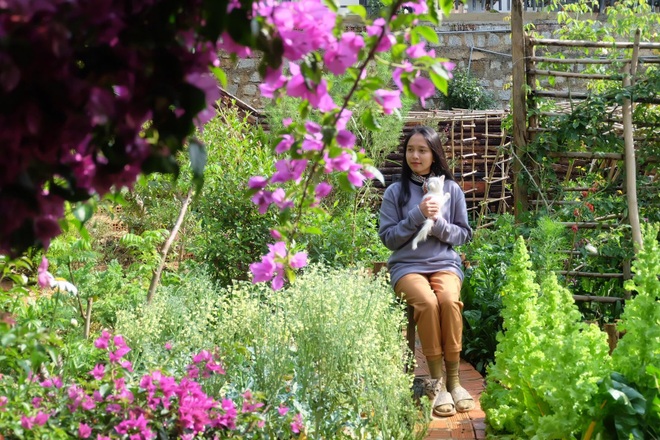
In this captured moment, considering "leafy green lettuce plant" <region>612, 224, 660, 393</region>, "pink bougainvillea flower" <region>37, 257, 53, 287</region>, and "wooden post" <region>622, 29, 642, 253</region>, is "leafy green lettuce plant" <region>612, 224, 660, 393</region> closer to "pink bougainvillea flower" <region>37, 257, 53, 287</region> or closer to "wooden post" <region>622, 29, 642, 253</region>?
"pink bougainvillea flower" <region>37, 257, 53, 287</region>

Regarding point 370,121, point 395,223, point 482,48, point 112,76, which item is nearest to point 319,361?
point 395,223

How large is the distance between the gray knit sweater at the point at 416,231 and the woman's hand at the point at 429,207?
2cm

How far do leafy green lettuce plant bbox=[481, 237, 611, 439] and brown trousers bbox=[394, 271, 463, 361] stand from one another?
0.33 m

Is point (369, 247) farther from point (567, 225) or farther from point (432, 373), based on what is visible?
point (432, 373)

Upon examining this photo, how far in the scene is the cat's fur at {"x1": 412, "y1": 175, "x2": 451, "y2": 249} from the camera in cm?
386

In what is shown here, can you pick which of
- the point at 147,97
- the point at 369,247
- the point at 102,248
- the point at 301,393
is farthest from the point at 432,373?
the point at 102,248

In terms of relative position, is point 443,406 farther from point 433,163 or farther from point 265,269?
point 265,269

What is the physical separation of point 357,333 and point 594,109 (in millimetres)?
2735

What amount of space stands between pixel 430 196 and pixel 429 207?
8cm

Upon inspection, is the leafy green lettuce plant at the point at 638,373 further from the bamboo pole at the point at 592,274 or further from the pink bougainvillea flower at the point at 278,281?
the bamboo pole at the point at 592,274

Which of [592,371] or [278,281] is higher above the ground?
[278,281]

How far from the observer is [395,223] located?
13.3ft

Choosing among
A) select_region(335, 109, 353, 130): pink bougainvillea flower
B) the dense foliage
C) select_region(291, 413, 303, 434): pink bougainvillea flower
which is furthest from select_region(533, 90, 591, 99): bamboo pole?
select_region(335, 109, 353, 130): pink bougainvillea flower

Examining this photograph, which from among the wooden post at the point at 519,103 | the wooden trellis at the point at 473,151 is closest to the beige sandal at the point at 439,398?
the wooden post at the point at 519,103
